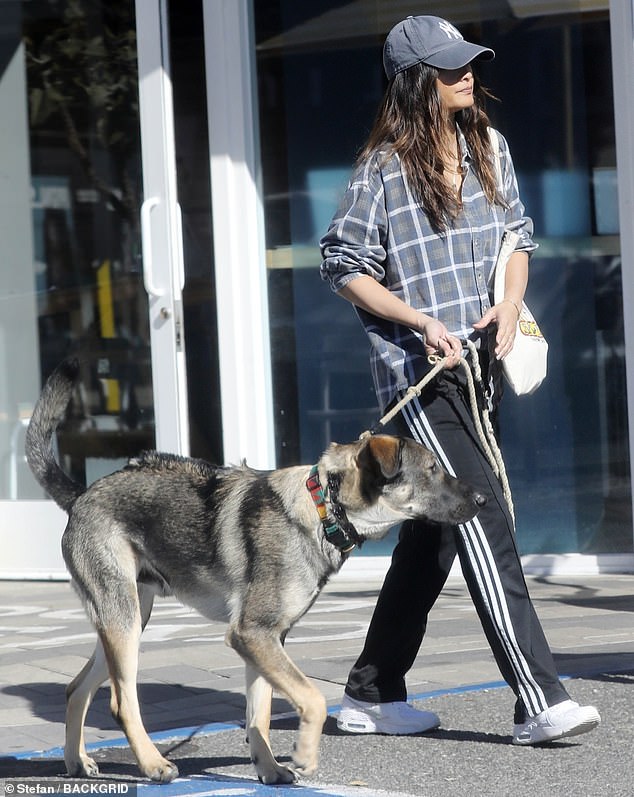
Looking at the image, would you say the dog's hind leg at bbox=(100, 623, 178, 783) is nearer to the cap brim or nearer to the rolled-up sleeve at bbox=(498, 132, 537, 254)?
the rolled-up sleeve at bbox=(498, 132, 537, 254)

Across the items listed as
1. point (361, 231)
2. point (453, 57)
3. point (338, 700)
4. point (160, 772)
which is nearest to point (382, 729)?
point (338, 700)

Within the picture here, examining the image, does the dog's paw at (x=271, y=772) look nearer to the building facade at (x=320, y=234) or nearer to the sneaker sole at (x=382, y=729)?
the sneaker sole at (x=382, y=729)

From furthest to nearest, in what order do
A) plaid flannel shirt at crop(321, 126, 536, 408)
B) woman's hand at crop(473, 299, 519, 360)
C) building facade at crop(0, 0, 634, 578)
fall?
1. building facade at crop(0, 0, 634, 578)
2. plaid flannel shirt at crop(321, 126, 536, 408)
3. woman's hand at crop(473, 299, 519, 360)

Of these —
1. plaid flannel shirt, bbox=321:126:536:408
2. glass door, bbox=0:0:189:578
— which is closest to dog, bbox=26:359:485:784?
plaid flannel shirt, bbox=321:126:536:408

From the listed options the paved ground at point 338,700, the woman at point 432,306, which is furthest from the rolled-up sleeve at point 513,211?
the paved ground at point 338,700

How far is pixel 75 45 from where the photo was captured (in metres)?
8.41

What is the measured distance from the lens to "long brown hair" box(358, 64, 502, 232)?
4055 mm

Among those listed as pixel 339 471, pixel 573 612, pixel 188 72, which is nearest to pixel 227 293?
pixel 188 72

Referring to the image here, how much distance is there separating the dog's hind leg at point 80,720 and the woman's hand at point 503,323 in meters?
1.50

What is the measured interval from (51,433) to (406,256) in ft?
4.17

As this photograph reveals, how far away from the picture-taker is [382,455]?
12.2ft

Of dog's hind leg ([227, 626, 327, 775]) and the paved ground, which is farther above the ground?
dog's hind leg ([227, 626, 327, 775])

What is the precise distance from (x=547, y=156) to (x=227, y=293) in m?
1.94

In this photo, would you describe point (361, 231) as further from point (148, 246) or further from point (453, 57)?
point (148, 246)
